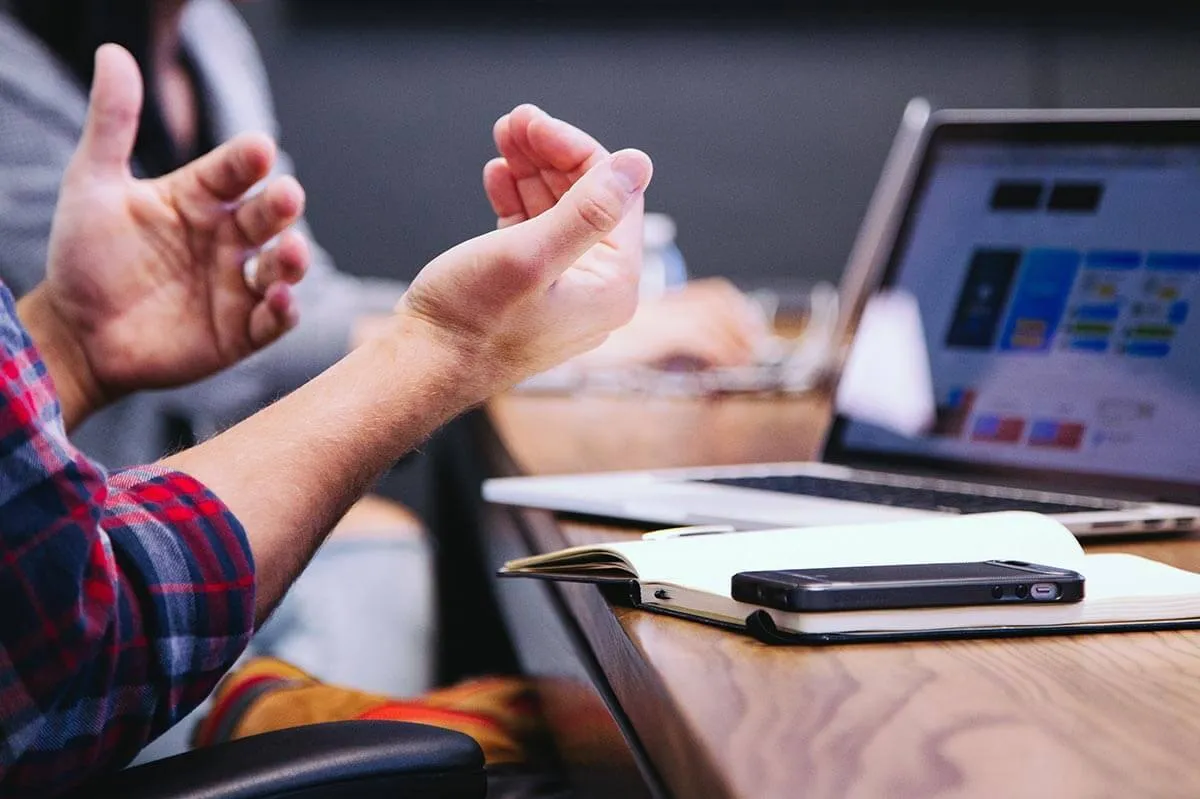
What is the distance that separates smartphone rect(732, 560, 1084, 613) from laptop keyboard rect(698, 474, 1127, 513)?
0.96 ft

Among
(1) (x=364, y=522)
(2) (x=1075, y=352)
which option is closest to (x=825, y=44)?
(1) (x=364, y=522)

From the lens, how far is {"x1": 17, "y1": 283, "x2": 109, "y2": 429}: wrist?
1.04 m

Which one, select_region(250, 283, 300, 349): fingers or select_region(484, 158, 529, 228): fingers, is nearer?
select_region(484, 158, 529, 228): fingers

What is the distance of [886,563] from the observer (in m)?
0.59

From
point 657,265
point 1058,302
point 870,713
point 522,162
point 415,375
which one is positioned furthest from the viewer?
point 657,265

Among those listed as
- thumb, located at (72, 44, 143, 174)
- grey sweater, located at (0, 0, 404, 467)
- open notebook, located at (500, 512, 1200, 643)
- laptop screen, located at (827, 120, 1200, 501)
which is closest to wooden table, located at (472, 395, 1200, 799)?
open notebook, located at (500, 512, 1200, 643)

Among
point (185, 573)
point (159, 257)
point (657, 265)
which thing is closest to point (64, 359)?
point (159, 257)

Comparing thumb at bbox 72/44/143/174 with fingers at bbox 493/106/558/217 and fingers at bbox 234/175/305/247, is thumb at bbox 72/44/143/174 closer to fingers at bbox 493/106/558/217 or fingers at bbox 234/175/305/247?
fingers at bbox 234/175/305/247

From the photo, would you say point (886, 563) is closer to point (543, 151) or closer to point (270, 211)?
point (543, 151)

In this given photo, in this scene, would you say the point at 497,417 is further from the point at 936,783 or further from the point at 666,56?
the point at 666,56

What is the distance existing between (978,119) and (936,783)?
85 cm

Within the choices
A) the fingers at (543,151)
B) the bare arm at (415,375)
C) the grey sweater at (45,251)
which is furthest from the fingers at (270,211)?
the grey sweater at (45,251)

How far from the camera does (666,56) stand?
122 inches

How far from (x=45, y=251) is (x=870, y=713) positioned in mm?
1454
